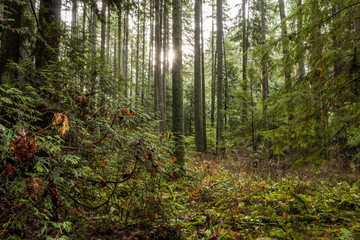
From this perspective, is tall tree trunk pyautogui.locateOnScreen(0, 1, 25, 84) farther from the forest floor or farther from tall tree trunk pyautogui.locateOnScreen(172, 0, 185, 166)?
tall tree trunk pyautogui.locateOnScreen(172, 0, 185, 166)

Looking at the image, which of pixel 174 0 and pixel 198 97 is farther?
pixel 198 97

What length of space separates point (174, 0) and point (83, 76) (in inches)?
174

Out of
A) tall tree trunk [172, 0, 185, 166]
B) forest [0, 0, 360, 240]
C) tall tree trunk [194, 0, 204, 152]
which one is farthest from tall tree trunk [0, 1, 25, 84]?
tall tree trunk [194, 0, 204, 152]

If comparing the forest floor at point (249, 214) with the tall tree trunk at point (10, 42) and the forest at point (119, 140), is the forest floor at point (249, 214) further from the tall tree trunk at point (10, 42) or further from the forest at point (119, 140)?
the tall tree trunk at point (10, 42)

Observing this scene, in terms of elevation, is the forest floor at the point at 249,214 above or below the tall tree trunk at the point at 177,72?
below

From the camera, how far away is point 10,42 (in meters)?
3.02

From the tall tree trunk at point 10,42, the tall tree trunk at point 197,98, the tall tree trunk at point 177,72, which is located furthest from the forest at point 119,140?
the tall tree trunk at point 197,98

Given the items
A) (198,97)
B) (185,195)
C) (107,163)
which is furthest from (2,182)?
(198,97)

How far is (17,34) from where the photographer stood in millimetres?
3100

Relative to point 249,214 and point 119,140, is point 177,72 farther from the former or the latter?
point 249,214

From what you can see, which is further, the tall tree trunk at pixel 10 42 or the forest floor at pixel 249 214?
the tall tree trunk at pixel 10 42

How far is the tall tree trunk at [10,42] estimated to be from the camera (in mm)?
2896

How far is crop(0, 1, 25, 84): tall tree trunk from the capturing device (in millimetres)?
2896

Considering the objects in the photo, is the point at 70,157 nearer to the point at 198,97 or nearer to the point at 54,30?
the point at 54,30
